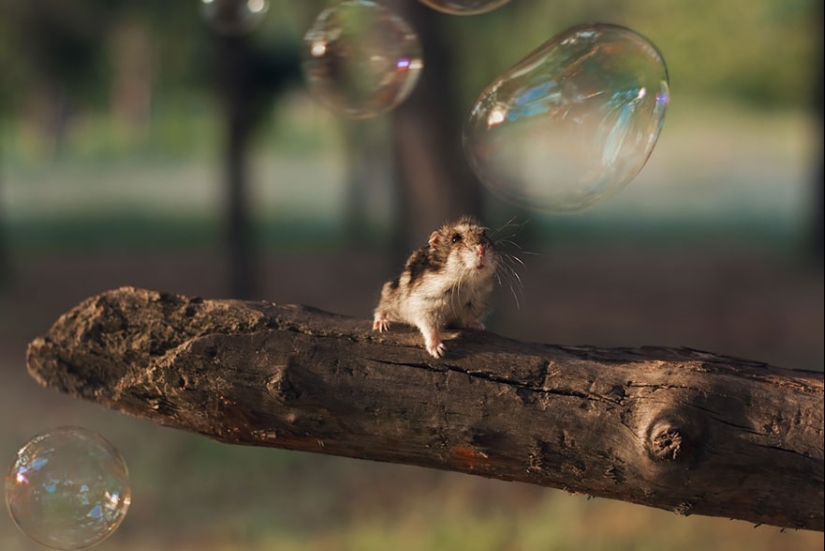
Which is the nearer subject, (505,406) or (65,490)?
(505,406)

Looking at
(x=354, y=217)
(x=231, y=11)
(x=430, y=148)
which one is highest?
(x=231, y=11)

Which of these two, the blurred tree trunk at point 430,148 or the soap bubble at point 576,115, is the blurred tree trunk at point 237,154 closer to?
the blurred tree trunk at point 430,148

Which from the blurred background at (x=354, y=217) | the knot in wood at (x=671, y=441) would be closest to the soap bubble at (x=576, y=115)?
the knot in wood at (x=671, y=441)

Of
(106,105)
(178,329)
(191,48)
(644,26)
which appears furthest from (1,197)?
(178,329)

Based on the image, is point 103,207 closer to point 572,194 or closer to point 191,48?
point 191,48

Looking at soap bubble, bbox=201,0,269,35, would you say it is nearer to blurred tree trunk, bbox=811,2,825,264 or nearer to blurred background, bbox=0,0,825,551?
blurred background, bbox=0,0,825,551

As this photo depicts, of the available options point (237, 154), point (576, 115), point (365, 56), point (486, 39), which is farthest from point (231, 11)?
point (486, 39)

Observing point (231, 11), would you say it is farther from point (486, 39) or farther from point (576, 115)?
point (486, 39)
